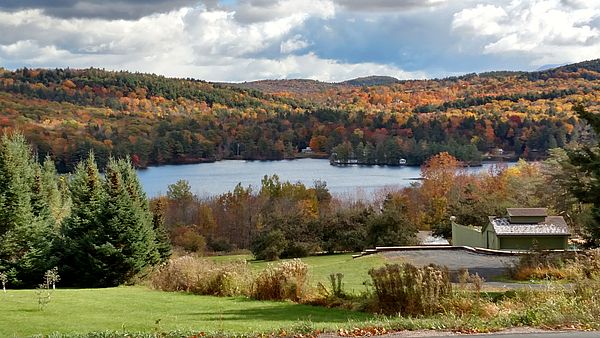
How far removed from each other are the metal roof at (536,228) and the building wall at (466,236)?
10.4 feet

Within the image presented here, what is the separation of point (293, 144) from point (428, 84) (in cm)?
6167

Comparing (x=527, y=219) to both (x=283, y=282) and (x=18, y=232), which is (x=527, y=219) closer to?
(x=283, y=282)

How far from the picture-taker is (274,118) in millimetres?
140375

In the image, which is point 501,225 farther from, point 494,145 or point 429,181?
point 494,145

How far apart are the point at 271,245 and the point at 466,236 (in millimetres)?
12145

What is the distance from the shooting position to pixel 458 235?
4434 centimetres

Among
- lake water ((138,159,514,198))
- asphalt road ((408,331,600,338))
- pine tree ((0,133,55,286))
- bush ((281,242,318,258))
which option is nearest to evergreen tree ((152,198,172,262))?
bush ((281,242,318,258))

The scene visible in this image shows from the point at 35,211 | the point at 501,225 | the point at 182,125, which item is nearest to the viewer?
the point at 35,211

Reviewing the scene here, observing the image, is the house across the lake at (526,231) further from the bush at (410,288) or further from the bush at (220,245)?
the bush at (220,245)

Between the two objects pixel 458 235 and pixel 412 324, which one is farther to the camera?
pixel 458 235

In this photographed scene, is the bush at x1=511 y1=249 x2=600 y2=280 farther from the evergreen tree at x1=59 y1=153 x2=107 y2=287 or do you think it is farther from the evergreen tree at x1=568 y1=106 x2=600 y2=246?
the evergreen tree at x1=59 y1=153 x2=107 y2=287

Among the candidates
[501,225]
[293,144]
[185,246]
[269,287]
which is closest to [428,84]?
[293,144]

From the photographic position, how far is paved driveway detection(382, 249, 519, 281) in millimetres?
25422

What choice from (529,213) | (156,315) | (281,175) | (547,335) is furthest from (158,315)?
(281,175)
